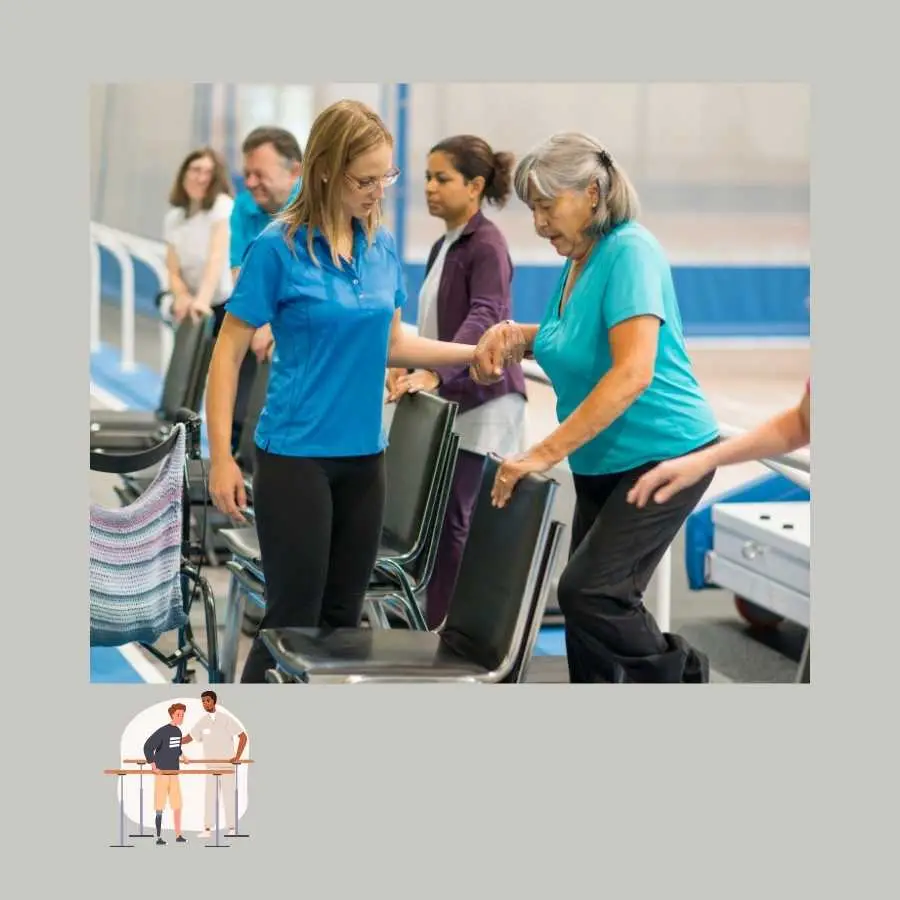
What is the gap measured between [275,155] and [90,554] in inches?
61.2

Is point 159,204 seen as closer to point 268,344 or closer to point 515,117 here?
point 515,117

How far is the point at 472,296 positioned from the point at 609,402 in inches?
45.4

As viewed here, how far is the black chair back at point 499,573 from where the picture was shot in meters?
3.42

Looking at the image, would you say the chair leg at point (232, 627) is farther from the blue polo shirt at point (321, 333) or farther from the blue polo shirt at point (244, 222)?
the blue polo shirt at point (244, 222)

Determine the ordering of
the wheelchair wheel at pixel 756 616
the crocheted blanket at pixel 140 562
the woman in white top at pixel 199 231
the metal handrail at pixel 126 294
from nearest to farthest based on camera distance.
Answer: the crocheted blanket at pixel 140 562 < the wheelchair wheel at pixel 756 616 < the woman in white top at pixel 199 231 < the metal handrail at pixel 126 294

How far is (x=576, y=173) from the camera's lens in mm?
3424

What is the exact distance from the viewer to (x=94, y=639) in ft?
13.2

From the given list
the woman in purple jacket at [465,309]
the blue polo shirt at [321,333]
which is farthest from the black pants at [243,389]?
the blue polo shirt at [321,333]

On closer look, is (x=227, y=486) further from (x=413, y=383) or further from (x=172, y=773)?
(x=413, y=383)

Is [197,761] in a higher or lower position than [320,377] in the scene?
lower

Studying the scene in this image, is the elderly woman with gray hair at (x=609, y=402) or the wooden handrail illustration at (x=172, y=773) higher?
the elderly woman with gray hair at (x=609, y=402)

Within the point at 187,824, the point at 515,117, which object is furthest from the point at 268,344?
the point at 515,117

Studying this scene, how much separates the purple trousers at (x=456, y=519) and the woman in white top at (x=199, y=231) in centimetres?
218

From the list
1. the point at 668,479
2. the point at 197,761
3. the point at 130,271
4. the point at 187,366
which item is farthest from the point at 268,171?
the point at 130,271
